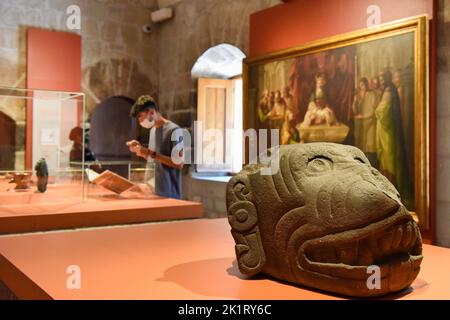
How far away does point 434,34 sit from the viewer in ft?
14.0

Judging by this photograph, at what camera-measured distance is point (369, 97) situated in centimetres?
472

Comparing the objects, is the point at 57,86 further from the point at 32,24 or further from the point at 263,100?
the point at 263,100

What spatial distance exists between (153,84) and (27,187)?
5.22m

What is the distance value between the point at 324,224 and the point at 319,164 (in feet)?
1.03

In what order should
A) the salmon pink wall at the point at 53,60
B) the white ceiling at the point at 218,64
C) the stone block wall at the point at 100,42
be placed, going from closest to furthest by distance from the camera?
the stone block wall at the point at 100,42 → the salmon pink wall at the point at 53,60 → the white ceiling at the point at 218,64

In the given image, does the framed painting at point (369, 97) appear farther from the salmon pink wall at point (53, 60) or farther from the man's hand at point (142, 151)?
the salmon pink wall at point (53, 60)

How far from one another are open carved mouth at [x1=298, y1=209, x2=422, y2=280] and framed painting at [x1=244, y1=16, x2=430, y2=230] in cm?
241

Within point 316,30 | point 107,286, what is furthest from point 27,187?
point 316,30

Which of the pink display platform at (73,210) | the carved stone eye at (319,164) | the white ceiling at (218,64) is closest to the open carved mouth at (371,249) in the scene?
the carved stone eye at (319,164)

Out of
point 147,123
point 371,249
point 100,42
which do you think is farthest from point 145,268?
point 100,42

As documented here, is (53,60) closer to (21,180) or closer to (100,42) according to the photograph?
(100,42)

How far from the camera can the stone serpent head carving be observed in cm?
197

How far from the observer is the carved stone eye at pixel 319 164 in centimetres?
221

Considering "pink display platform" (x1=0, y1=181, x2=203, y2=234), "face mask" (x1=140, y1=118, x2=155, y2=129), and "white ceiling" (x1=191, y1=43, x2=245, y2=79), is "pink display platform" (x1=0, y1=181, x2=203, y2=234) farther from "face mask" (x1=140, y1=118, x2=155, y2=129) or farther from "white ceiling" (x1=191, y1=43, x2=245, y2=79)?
"white ceiling" (x1=191, y1=43, x2=245, y2=79)
